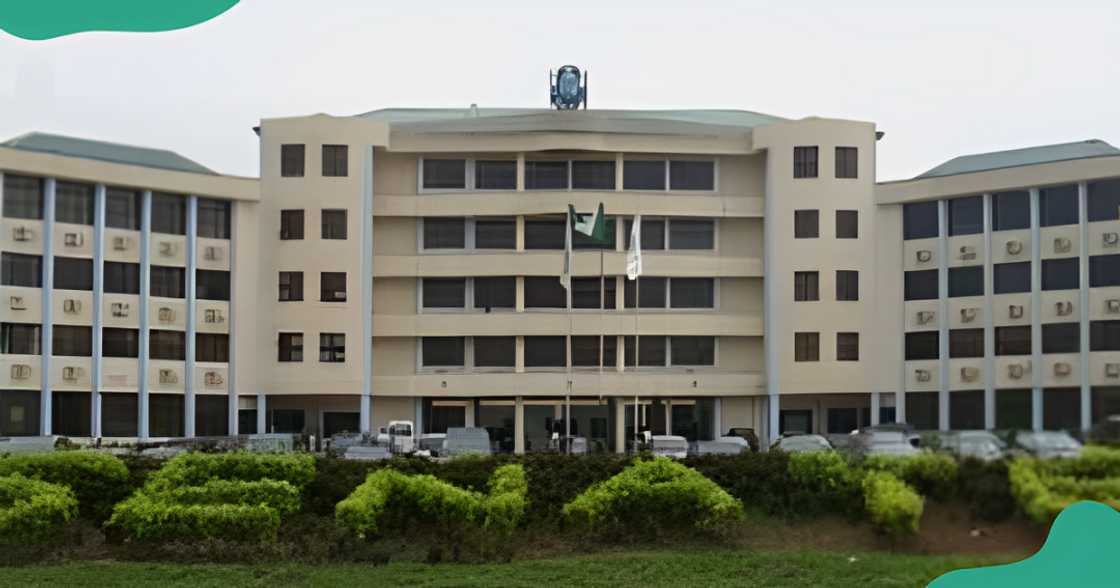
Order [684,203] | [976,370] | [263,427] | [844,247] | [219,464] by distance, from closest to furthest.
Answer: [976,370], [844,247], [219,464], [263,427], [684,203]

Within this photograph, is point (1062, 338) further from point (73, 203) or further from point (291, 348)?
point (73, 203)

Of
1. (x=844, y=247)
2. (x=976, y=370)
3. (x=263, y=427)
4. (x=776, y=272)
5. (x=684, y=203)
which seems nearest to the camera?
(x=976, y=370)

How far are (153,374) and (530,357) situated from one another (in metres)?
21.4

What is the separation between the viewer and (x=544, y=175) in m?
33.9

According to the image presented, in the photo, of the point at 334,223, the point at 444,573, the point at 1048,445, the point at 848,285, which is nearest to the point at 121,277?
the point at 444,573

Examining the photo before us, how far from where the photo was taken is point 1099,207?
607 centimetres

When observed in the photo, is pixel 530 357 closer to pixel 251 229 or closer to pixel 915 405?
pixel 251 229

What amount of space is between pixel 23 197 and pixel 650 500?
5.35m

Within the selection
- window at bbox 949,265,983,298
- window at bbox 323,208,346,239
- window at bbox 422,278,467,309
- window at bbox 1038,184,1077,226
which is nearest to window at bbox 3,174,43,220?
window at bbox 323,208,346,239

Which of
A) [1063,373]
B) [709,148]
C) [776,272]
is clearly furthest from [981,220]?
[776,272]

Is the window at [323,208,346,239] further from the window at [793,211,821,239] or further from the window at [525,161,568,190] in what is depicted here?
the window at [525,161,568,190]

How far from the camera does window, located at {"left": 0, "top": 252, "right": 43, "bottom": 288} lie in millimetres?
11438

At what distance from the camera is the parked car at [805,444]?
27.1 ft

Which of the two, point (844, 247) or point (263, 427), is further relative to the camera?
point (263, 427)
